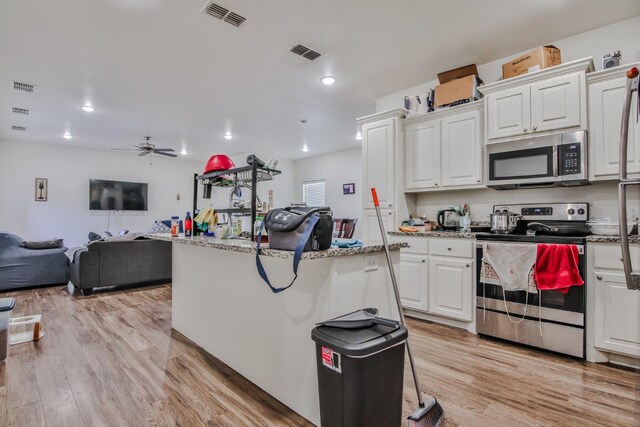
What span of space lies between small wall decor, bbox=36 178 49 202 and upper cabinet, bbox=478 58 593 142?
820 centimetres

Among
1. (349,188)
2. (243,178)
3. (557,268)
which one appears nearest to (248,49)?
(243,178)

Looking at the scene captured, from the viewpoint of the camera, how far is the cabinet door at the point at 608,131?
7.94 feet

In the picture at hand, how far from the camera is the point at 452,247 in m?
3.04

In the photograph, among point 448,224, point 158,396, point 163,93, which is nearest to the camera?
point 158,396

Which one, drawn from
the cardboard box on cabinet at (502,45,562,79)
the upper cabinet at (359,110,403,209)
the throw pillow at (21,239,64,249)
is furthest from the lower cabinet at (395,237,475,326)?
the throw pillow at (21,239,64,249)

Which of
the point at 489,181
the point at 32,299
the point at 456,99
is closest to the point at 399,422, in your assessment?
the point at 489,181

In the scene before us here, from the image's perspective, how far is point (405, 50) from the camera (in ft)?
9.98

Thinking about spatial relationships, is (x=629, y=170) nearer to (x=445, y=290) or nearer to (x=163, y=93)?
(x=445, y=290)

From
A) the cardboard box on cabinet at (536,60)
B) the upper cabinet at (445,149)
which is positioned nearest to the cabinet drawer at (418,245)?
the upper cabinet at (445,149)

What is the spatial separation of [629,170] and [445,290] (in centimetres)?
171

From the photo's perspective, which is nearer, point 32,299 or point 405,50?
point 405,50

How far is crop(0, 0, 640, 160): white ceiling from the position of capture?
2.46 metres

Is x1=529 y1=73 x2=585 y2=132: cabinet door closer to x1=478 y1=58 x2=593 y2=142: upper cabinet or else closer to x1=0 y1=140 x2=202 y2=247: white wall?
x1=478 y1=58 x2=593 y2=142: upper cabinet

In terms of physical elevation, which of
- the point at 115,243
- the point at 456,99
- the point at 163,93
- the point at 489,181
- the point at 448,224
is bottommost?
the point at 115,243
